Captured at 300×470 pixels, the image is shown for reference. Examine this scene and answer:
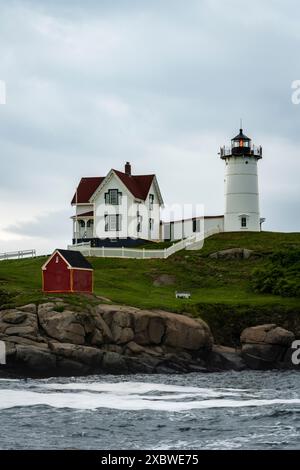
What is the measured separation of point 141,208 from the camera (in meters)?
91.2

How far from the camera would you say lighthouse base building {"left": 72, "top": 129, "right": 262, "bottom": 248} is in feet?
294

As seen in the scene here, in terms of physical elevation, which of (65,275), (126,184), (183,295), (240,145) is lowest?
(183,295)

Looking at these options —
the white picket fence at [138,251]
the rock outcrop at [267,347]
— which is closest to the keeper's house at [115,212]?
the white picket fence at [138,251]

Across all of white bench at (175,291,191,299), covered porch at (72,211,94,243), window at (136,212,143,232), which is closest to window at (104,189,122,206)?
window at (136,212,143,232)

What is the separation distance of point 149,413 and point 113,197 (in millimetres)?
55243

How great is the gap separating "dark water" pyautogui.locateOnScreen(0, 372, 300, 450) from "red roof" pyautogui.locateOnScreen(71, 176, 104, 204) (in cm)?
4470

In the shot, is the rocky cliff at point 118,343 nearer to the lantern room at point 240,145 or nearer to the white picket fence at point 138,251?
the white picket fence at point 138,251

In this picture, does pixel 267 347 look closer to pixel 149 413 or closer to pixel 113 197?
pixel 149 413

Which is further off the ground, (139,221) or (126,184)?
(126,184)

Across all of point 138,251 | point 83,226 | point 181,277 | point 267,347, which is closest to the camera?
point 267,347

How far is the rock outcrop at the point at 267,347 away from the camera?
57.8m

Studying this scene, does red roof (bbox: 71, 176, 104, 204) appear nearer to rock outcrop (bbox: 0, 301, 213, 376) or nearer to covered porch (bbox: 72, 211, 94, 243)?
covered porch (bbox: 72, 211, 94, 243)

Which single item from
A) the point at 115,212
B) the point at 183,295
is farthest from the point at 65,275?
the point at 115,212
